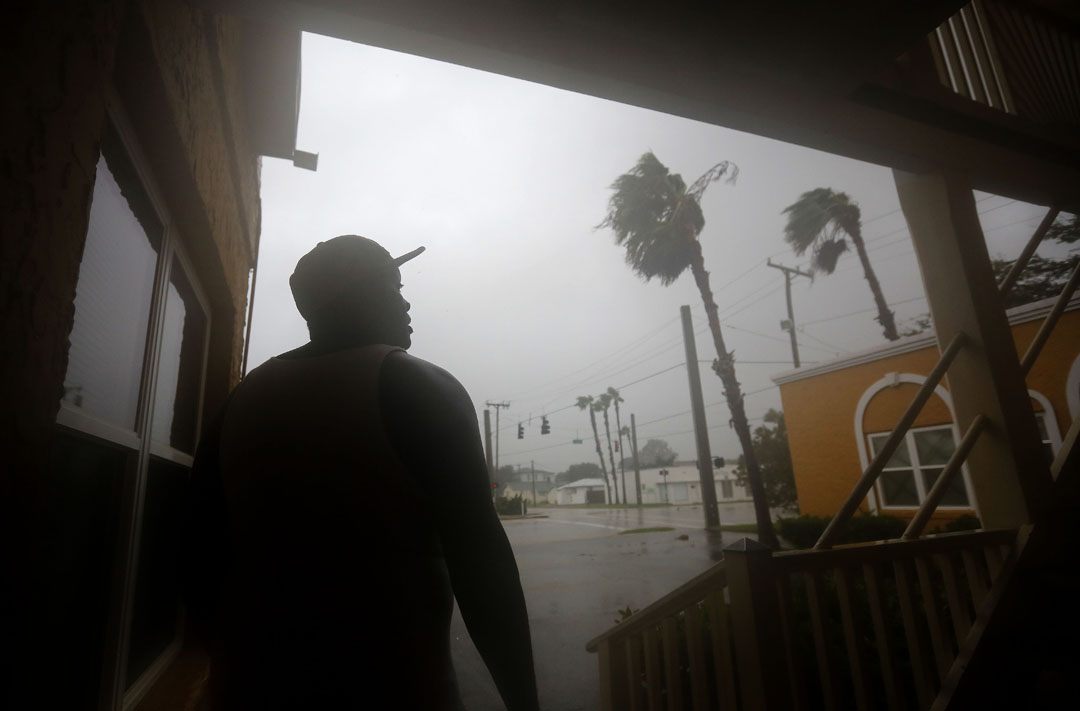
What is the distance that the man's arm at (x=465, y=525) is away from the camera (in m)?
0.76

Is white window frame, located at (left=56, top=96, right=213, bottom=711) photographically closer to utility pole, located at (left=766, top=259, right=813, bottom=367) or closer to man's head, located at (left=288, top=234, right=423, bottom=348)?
man's head, located at (left=288, top=234, right=423, bottom=348)

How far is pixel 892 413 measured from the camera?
9633 mm

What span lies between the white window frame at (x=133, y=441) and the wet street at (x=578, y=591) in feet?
13.0

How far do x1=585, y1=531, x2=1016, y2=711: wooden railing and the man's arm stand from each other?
1.46m

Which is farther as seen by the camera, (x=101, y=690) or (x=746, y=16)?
(x=746, y=16)

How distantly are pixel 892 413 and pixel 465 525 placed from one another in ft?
37.3

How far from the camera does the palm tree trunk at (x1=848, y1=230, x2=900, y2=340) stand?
15.8 meters

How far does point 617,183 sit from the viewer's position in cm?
1446

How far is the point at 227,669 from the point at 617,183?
49.4ft

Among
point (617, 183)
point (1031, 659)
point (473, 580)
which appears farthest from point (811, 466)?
point (473, 580)

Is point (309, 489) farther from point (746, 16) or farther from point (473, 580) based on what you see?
point (746, 16)

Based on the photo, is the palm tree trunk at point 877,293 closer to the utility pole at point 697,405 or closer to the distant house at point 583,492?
the utility pole at point 697,405

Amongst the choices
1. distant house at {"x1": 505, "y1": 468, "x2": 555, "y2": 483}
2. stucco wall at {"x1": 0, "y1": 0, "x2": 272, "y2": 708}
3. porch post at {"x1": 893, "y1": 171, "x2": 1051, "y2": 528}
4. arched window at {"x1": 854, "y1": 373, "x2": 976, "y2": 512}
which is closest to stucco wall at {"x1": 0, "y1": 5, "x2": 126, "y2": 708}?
stucco wall at {"x1": 0, "y1": 0, "x2": 272, "y2": 708}

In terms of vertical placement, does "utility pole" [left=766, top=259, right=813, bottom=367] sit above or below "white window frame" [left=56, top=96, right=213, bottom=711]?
above
